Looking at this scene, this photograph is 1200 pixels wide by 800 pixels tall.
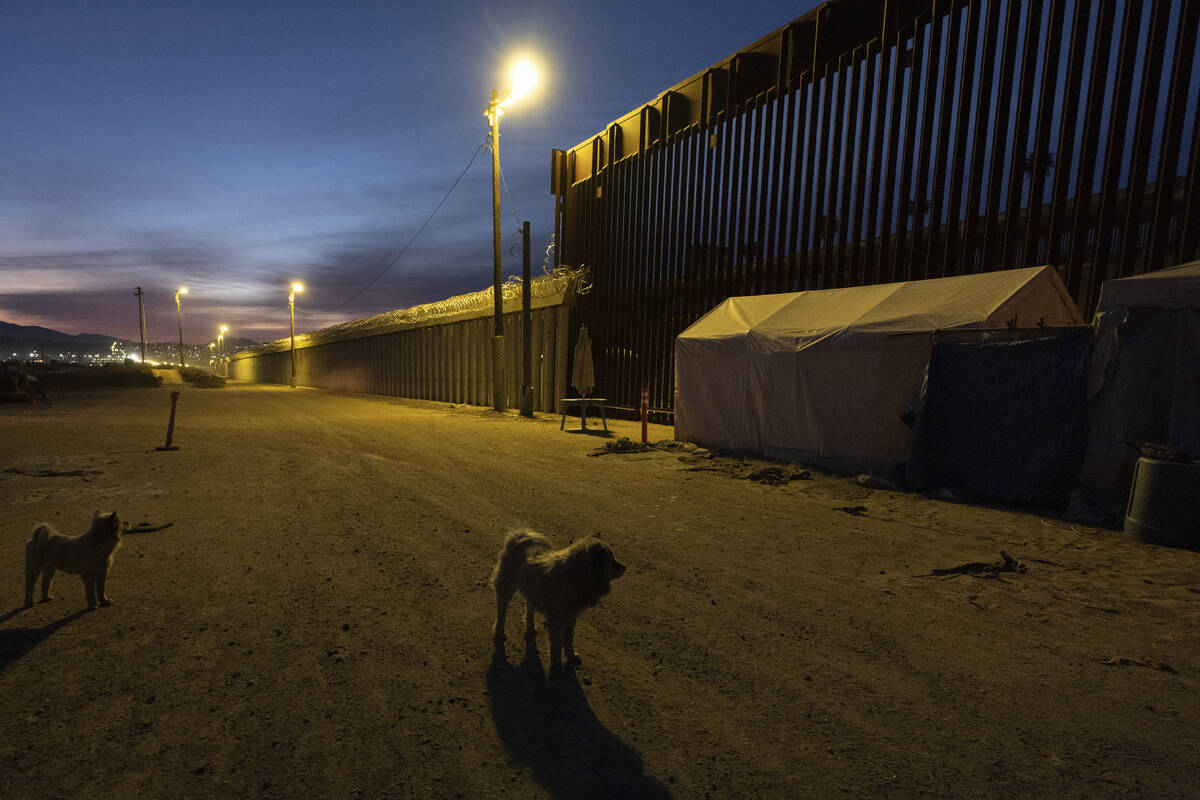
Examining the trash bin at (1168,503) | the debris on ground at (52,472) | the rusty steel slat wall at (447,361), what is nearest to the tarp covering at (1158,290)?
the trash bin at (1168,503)

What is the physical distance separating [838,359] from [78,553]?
8347 millimetres

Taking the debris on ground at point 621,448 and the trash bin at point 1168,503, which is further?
the debris on ground at point 621,448

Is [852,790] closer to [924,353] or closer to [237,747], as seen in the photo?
[237,747]

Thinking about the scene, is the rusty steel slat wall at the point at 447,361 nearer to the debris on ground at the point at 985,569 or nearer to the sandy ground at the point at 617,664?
the sandy ground at the point at 617,664

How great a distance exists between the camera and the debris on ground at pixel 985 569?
13.9 ft

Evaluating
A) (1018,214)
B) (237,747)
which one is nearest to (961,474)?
(1018,214)

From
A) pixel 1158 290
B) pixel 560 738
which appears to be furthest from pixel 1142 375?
pixel 560 738

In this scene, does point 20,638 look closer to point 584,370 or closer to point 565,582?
point 565,582

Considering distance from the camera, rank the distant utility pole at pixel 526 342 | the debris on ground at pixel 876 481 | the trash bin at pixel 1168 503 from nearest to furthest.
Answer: the trash bin at pixel 1168 503
the debris on ground at pixel 876 481
the distant utility pole at pixel 526 342

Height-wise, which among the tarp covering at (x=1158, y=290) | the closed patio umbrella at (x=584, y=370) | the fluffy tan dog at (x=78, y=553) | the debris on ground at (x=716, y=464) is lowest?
the debris on ground at (x=716, y=464)

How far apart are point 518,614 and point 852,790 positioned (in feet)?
7.01

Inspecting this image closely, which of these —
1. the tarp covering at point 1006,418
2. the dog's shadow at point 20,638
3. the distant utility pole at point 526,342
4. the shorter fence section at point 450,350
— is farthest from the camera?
the shorter fence section at point 450,350

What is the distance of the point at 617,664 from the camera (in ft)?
9.46

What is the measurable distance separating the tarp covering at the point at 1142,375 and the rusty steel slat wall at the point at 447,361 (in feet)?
44.4
